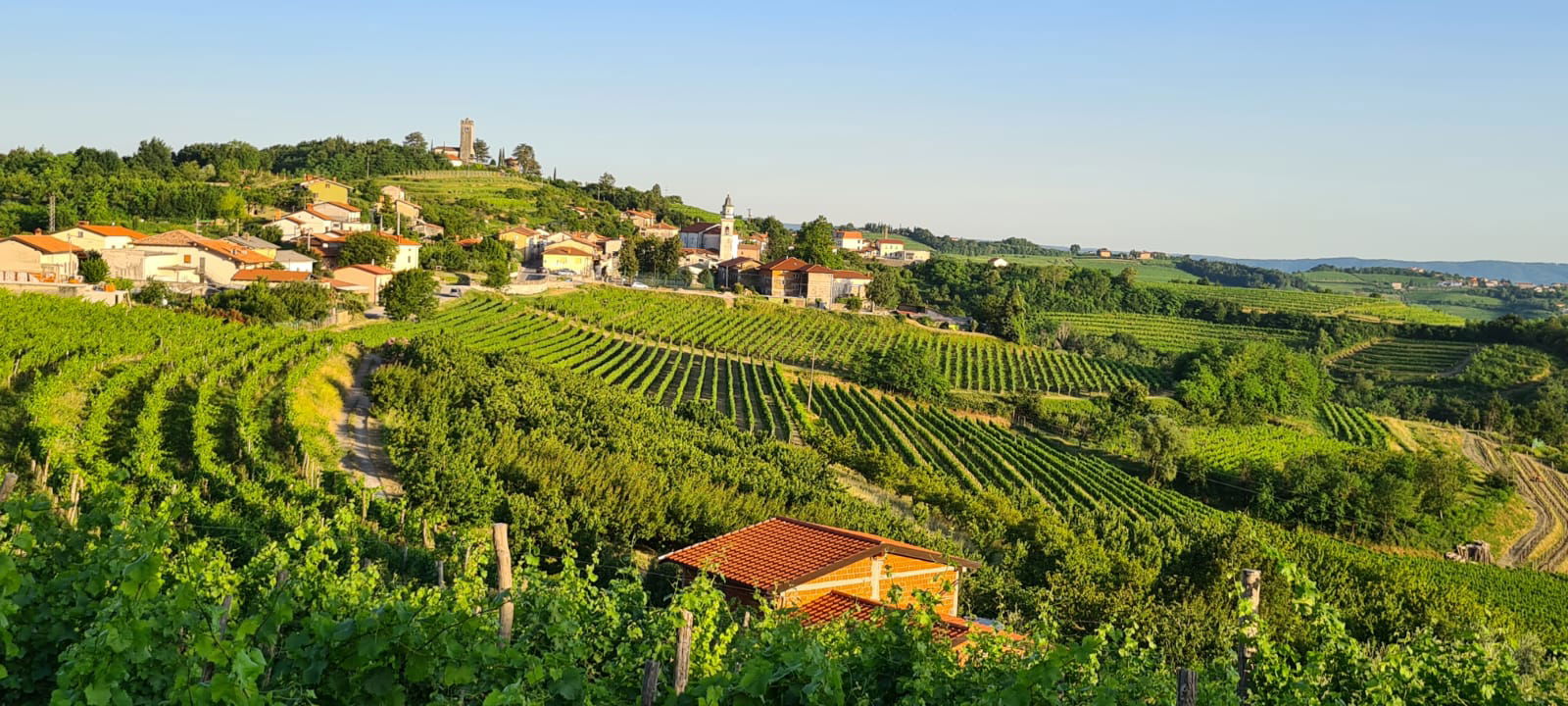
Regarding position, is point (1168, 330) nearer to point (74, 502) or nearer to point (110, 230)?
point (110, 230)

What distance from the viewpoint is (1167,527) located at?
25.6m

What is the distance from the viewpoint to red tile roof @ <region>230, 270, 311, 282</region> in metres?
42.8

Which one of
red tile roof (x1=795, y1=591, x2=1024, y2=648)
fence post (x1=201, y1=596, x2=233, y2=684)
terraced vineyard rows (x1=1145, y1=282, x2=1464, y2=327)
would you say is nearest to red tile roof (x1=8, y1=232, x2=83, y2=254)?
red tile roof (x1=795, y1=591, x2=1024, y2=648)

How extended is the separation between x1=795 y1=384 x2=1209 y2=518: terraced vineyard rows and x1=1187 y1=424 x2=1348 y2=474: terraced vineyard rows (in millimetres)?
5155

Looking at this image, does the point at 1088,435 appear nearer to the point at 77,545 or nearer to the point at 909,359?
the point at 909,359

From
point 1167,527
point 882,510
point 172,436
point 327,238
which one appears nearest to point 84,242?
point 327,238

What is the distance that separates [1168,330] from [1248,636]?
77090 mm

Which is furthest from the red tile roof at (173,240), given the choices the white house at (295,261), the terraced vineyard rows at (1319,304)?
the terraced vineyard rows at (1319,304)

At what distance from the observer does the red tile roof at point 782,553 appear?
12.7 metres

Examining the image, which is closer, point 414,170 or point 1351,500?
point 1351,500

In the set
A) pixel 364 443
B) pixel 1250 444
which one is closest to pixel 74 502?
pixel 364 443

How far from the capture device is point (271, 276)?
4309 cm

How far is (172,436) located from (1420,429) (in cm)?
5365

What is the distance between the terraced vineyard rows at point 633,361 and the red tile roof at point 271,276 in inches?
247
